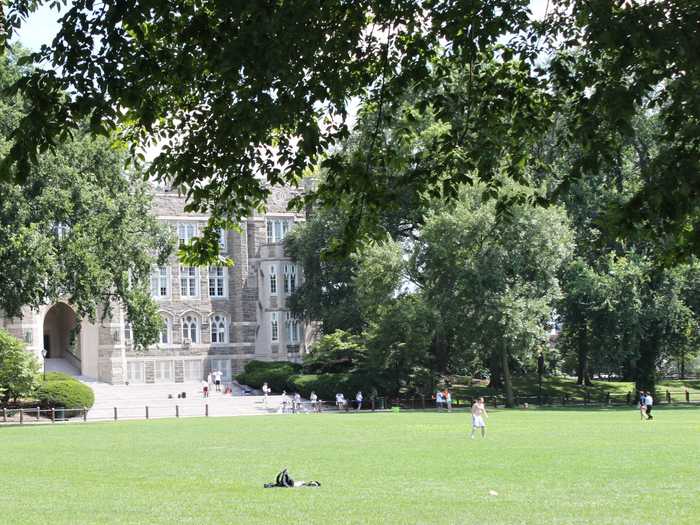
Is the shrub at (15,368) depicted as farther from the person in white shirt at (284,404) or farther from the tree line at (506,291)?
the tree line at (506,291)

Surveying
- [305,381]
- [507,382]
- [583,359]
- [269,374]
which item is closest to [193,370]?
[269,374]

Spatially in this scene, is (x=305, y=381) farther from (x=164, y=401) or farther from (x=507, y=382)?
(x=507, y=382)

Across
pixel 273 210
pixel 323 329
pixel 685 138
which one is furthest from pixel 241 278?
pixel 685 138

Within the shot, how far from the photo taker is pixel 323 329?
72.7 metres

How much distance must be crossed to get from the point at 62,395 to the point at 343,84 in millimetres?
44846

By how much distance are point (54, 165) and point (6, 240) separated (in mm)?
3781

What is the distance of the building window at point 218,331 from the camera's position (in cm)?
8156

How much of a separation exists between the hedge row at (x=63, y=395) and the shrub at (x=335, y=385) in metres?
12.6

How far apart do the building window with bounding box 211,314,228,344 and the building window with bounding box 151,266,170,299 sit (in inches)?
161

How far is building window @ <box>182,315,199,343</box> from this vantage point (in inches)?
3169

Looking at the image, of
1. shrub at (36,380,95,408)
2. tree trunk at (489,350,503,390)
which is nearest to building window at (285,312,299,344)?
tree trunk at (489,350,503,390)

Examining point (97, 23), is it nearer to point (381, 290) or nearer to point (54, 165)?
point (54, 165)

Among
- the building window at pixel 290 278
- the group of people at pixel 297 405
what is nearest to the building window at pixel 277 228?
the building window at pixel 290 278

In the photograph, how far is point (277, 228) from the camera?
83.4 meters
